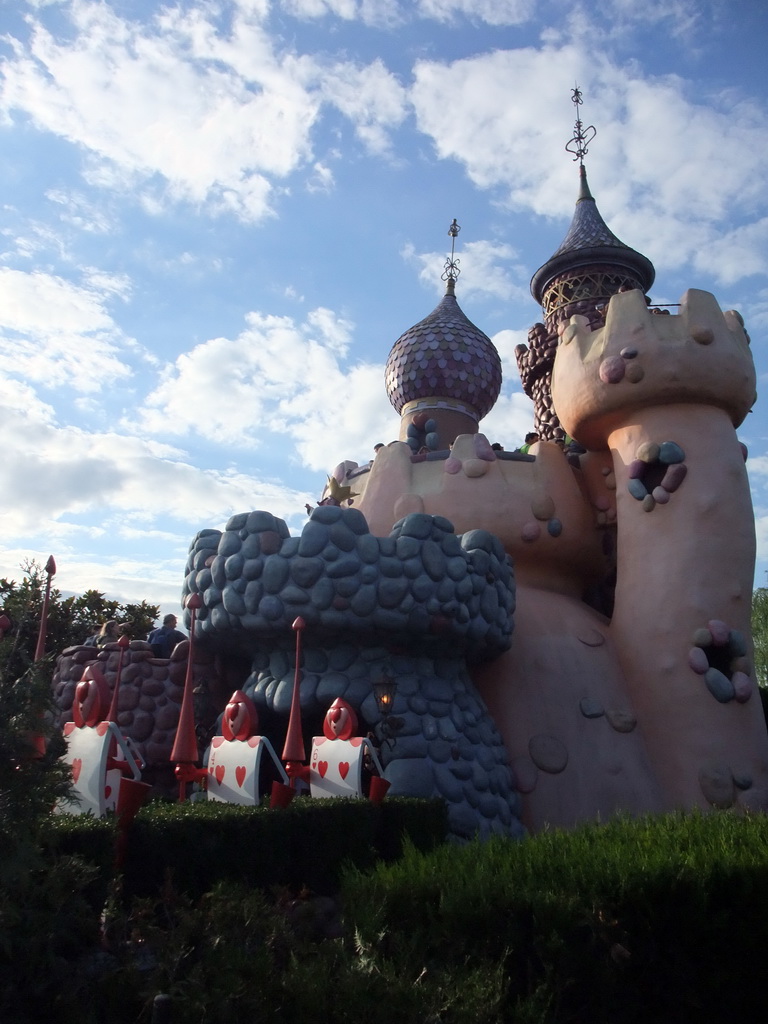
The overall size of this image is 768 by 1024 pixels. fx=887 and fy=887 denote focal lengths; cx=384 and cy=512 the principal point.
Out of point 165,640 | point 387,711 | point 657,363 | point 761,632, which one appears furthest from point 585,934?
point 761,632

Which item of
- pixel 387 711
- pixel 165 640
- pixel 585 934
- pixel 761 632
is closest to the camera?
pixel 585 934

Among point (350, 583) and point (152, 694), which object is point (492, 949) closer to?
point (350, 583)

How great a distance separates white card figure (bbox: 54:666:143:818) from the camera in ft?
19.9

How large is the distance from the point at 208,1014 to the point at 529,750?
6.22 metres

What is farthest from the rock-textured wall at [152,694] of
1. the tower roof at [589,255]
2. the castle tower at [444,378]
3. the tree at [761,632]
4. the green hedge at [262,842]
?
the tree at [761,632]

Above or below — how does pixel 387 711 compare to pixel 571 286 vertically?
below

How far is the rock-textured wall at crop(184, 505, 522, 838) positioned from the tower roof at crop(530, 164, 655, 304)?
5.91 meters

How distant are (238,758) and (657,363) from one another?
19.6ft

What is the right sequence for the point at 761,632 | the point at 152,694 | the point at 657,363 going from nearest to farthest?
the point at 152,694 → the point at 657,363 → the point at 761,632

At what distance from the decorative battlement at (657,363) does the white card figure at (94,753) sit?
6157 mm

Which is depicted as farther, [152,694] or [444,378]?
[444,378]

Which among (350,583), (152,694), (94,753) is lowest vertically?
(94,753)

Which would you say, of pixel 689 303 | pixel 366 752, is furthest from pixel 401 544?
pixel 689 303

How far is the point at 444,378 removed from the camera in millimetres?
13195
